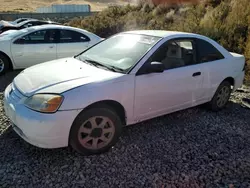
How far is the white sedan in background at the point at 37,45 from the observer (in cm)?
699

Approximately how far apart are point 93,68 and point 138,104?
781 millimetres

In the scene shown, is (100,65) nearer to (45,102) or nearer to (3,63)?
(45,102)

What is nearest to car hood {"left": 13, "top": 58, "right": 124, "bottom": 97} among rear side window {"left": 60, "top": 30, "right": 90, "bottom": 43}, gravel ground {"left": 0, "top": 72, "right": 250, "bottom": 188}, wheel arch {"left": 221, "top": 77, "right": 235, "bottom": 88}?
gravel ground {"left": 0, "top": 72, "right": 250, "bottom": 188}

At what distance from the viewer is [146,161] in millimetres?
3338

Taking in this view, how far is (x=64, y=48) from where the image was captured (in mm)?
7531

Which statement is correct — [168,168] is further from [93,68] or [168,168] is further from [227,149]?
[93,68]

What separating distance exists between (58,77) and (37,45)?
13.8 feet

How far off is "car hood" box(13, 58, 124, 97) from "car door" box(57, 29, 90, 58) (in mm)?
3605

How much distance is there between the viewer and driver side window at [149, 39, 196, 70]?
396 centimetres

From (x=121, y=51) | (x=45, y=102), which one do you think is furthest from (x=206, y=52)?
(x=45, y=102)

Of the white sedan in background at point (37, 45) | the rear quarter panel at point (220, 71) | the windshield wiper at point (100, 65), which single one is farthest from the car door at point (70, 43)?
the rear quarter panel at point (220, 71)

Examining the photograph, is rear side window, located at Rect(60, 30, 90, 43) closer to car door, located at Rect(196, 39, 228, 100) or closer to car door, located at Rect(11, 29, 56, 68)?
car door, located at Rect(11, 29, 56, 68)

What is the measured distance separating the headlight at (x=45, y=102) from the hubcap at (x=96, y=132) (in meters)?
0.41

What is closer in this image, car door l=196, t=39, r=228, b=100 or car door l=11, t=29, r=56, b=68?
car door l=196, t=39, r=228, b=100
